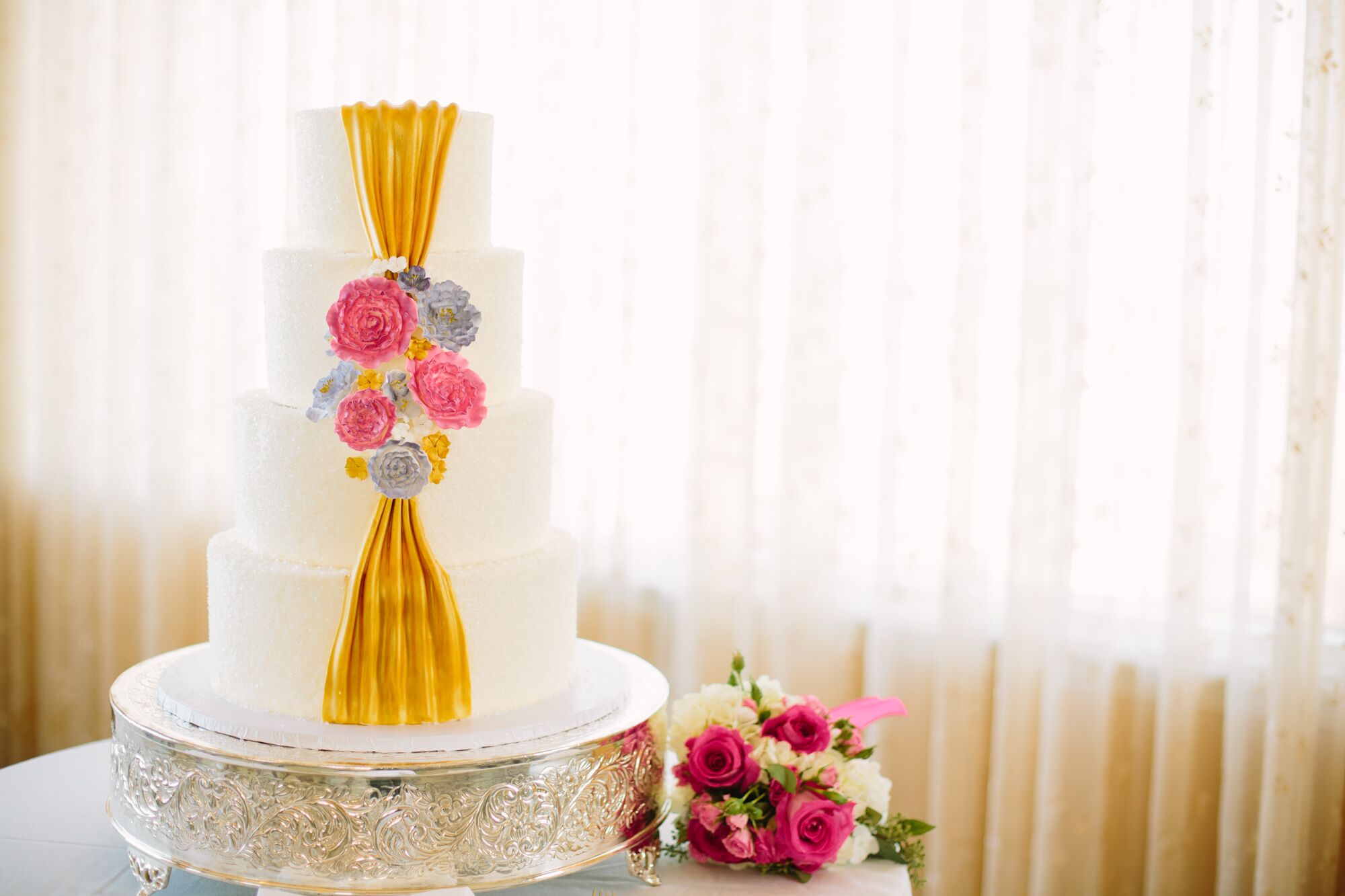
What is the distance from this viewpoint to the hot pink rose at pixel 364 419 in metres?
1.62

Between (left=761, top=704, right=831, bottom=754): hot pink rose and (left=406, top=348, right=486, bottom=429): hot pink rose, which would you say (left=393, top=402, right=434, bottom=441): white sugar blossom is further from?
(left=761, top=704, right=831, bottom=754): hot pink rose

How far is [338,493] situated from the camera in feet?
5.76

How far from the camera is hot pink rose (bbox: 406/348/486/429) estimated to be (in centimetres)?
164

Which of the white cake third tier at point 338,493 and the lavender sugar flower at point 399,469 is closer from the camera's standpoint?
the lavender sugar flower at point 399,469

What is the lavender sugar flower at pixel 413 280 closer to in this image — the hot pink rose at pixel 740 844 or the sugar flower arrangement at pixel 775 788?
the sugar flower arrangement at pixel 775 788

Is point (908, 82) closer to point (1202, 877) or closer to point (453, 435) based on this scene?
point (453, 435)

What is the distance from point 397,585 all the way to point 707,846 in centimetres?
71

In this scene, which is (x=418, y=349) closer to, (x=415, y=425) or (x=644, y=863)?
(x=415, y=425)

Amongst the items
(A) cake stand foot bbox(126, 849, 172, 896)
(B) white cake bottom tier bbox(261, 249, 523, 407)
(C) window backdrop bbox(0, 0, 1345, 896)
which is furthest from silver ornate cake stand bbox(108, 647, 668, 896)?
(C) window backdrop bbox(0, 0, 1345, 896)

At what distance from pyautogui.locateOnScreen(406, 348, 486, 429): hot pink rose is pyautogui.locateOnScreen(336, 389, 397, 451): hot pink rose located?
6 cm

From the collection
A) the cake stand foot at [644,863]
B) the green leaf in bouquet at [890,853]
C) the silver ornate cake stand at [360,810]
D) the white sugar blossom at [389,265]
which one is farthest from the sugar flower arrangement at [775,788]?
the white sugar blossom at [389,265]

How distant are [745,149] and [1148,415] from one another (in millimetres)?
1220

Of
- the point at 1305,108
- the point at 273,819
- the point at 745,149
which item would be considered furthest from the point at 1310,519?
the point at 273,819

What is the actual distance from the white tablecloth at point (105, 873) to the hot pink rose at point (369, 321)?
897 mm
